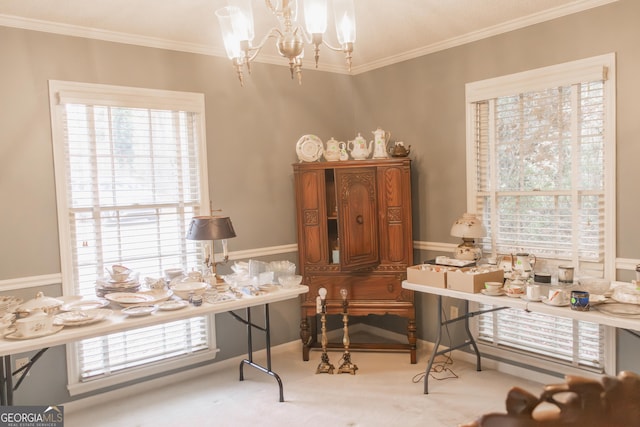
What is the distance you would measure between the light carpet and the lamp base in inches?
36.6

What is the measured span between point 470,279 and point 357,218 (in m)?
→ 1.24

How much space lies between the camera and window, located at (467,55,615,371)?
10.9ft

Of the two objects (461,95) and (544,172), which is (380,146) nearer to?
(461,95)

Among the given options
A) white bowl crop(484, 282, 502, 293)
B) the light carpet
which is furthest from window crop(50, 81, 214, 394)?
white bowl crop(484, 282, 502, 293)

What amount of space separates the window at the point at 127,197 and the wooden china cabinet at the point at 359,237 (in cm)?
90

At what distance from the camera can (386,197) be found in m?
4.30

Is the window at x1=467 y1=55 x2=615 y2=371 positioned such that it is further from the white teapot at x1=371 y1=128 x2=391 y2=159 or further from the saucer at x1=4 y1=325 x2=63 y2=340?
the saucer at x1=4 y1=325 x2=63 y2=340

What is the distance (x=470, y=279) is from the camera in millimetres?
3303

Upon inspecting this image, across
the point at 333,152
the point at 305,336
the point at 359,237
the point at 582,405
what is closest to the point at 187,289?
the point at 305,336

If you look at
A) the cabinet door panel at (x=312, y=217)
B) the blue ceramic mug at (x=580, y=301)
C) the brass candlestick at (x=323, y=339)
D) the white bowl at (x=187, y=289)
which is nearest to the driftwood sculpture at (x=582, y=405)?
the blue ceramic mug at (x=580, y=301)

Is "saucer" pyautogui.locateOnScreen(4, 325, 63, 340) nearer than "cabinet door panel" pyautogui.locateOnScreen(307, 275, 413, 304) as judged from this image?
Yes

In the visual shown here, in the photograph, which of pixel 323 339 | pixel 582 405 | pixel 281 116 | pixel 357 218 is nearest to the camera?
pixel 582 405

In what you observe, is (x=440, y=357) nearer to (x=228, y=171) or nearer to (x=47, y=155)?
(x=228, y=171)

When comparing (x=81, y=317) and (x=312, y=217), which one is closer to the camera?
(x=81, y=317)
